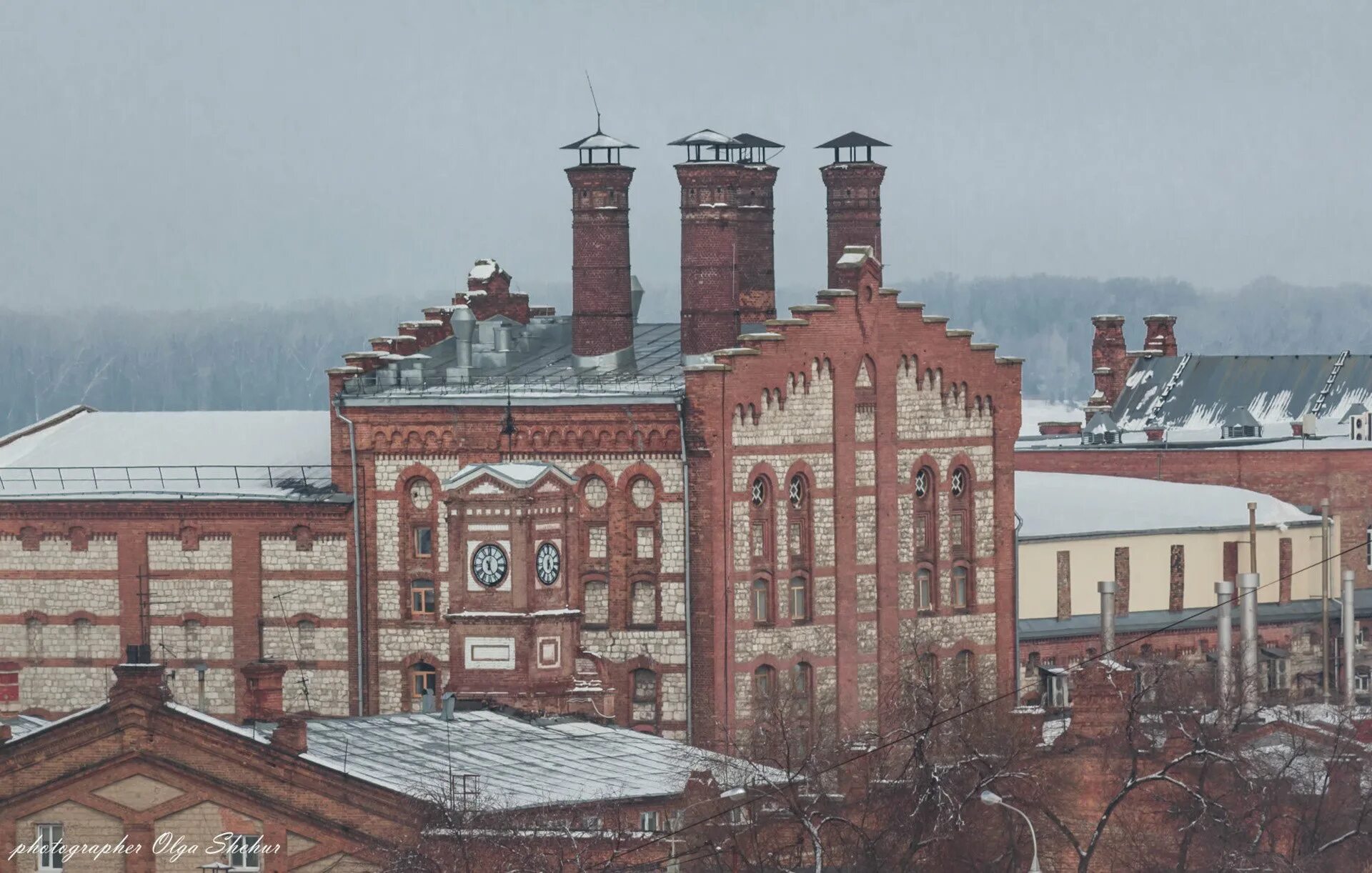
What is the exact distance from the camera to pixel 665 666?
9394cm

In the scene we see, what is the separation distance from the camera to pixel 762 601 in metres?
95.1

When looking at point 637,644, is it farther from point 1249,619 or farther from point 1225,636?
point 1249,619

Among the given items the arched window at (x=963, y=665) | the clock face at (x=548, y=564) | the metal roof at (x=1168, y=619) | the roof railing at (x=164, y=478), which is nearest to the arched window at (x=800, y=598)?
the arched window at (x=963, y=665)

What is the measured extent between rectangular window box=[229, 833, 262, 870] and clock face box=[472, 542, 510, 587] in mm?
23234

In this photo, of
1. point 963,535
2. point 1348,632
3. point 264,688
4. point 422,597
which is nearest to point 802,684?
point 963,535

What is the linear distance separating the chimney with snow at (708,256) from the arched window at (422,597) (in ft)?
27.4

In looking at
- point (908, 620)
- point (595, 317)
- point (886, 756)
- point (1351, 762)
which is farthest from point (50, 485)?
point (1351, 762)

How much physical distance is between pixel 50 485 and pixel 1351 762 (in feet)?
121

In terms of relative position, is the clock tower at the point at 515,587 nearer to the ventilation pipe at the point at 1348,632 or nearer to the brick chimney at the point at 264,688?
the brick chimney at the point at 264,688

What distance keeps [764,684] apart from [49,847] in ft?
93.3

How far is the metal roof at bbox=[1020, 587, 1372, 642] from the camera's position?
11094cm

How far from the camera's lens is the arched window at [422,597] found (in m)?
96.3

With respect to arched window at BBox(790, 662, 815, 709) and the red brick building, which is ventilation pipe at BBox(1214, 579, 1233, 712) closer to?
the red brick building

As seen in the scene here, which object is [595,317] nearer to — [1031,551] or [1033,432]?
[1031,551]
